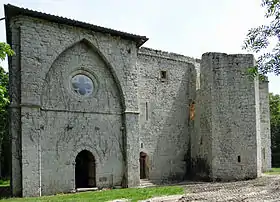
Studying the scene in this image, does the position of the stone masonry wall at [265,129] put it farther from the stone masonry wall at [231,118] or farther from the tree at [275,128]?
the tree at [275,128]

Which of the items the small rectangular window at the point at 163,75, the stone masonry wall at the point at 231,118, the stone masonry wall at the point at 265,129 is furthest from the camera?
the stone masonry wall at the point at 265,129

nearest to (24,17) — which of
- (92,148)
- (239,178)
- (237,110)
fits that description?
(92,148)

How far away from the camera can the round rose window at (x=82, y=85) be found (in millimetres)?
14852

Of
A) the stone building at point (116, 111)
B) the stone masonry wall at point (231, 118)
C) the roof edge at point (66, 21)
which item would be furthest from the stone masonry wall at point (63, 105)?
the stone masonry wall at point (231, 118)

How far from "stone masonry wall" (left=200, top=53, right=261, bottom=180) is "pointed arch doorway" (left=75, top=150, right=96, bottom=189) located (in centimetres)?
659

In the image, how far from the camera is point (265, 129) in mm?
22594

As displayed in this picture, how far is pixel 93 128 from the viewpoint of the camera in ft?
48.9

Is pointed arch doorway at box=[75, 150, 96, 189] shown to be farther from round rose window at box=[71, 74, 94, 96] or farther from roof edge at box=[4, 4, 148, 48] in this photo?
roof edge at box=[4, 4, 148, 48]

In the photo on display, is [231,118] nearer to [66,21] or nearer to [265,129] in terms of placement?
[265,129]

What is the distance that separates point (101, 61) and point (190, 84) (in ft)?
21.6

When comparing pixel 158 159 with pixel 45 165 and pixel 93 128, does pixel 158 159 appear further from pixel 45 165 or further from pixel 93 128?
pixel 45 165

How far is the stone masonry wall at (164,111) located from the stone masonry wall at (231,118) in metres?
1.81

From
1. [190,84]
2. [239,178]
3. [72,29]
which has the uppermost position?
[72,29]

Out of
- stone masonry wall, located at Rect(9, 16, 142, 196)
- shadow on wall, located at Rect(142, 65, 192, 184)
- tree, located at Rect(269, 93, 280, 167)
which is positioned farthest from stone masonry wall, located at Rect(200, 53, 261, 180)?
tree, located at Rect(269, 93, 280, 167)
